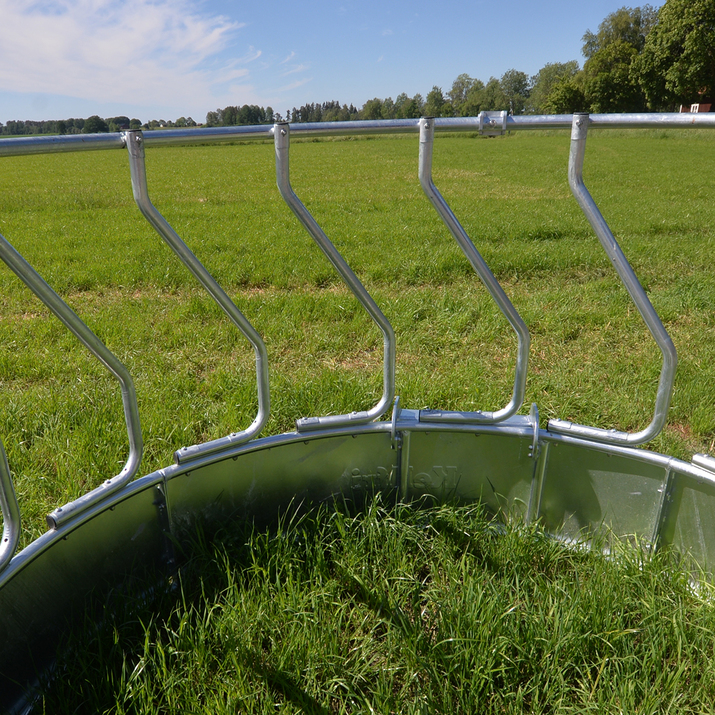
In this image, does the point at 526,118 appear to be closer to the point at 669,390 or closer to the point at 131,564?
the point at 669,390

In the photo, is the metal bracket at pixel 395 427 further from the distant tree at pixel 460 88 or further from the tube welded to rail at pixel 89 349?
the distant tree at pixel 460 88

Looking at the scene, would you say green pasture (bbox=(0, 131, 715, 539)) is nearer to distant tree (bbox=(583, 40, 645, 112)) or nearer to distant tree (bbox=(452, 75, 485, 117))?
distant tree (bbox=(583, 40, 645, 112))

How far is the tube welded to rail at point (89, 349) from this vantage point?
4.23ft

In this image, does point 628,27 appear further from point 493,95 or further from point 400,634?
point 400,634

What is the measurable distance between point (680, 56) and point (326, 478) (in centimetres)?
6205

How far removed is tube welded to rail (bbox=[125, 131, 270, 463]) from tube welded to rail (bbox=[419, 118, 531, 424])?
55 cm

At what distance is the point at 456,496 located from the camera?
6.69 feet

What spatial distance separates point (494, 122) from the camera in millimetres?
1505

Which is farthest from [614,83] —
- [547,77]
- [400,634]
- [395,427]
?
[400,634]

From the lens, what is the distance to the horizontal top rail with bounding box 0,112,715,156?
52.8 inches

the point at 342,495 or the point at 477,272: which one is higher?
the point at 477,272

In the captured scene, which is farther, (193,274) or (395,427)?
(395,427)

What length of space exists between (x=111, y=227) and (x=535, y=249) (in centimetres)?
548

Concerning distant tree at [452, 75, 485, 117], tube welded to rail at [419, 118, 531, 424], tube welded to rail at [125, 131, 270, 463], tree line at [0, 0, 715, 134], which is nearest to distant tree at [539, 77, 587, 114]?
tree line at [0, 0, 715, 134]
